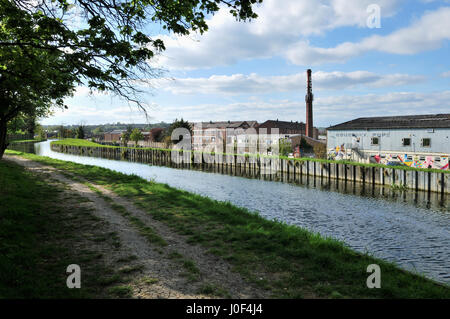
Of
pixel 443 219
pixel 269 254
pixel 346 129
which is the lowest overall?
pixel 443 219

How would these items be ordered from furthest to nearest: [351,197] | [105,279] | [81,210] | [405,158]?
[405,158] < [351,197] < [81,210] < [105,279]

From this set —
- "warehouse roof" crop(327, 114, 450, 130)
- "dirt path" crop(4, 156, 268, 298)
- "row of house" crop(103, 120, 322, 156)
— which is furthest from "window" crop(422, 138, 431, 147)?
"row of house" crop(103, 120, 322, 156)

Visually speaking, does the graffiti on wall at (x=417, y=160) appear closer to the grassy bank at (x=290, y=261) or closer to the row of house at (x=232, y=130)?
the grassy bank at (x=290, y=261)

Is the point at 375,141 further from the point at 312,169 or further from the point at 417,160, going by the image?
the point at 312,169

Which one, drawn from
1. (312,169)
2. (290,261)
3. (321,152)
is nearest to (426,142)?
(312,169)

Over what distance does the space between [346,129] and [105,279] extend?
40938 mm

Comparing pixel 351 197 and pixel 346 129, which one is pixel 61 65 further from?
pixel 346 129

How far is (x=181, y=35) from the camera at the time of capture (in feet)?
26.9

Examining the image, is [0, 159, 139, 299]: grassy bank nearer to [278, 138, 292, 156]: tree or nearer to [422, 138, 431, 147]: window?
[422, 138, 431, 147]: window

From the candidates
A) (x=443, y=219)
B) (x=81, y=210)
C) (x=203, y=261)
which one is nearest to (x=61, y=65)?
(x=81, y=210)

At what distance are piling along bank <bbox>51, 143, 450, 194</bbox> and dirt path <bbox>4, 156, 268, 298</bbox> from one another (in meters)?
25.2

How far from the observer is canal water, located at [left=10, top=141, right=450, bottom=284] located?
11056 mm

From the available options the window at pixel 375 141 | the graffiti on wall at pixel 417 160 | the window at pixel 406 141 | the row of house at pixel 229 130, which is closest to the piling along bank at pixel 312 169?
the graffiti on wall at pixel 417 160

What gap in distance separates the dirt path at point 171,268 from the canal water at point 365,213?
727 cm
